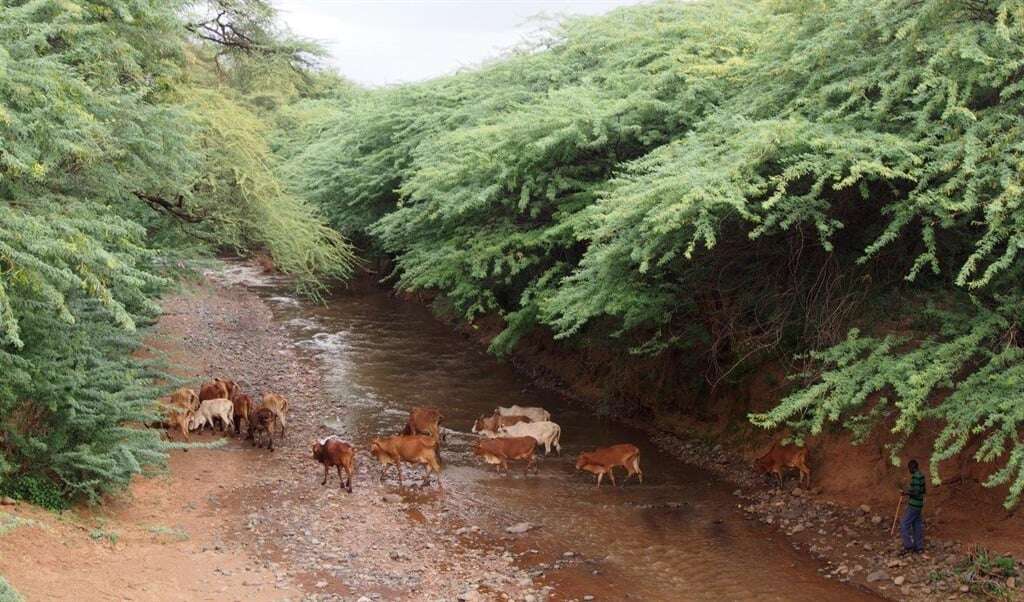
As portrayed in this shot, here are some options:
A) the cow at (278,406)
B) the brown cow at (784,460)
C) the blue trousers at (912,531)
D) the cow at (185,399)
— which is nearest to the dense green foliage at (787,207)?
the brown cow at (784,460)

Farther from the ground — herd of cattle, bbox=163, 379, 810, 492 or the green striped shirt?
the green striped shirt

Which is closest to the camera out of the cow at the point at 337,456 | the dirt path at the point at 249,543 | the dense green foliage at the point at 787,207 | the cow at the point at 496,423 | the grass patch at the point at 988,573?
the dirt path at the point at 249,543

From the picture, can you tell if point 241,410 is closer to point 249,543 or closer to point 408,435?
point 408,435

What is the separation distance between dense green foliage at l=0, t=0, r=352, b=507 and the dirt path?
838 millimetres

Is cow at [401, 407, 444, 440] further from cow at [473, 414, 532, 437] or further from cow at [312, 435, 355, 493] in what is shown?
cow at [312, 435, 355, 493]

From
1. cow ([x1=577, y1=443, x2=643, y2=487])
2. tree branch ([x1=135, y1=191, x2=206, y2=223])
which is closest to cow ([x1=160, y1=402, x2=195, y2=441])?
tree branch ([x1=135, y1=191, x2=206, y2=223])

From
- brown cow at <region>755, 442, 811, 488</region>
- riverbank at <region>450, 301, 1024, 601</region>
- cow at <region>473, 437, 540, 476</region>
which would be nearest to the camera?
riverbank at <region>450, 301, 1024, 601</region>

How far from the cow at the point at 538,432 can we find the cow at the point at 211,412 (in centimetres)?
447

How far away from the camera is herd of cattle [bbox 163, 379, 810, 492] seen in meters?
12.3

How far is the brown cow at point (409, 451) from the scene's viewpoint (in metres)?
12.4

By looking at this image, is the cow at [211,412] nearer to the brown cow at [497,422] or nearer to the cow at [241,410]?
the cow at [241,410]

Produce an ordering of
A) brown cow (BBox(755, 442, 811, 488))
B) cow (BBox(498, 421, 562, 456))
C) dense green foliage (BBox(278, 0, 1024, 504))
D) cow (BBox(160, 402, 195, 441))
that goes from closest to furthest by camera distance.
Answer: dense green foliage (BBox(278, 0, 1024, 504)) → brown cow (BBox(755, 442, 811, 488)) → cow (BBox(160, 402, 195, 441)) → cow (BBox(498, 421, 562, 456))

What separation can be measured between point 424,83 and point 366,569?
21.0 metres

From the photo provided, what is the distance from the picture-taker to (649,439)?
→ 1531 cm
